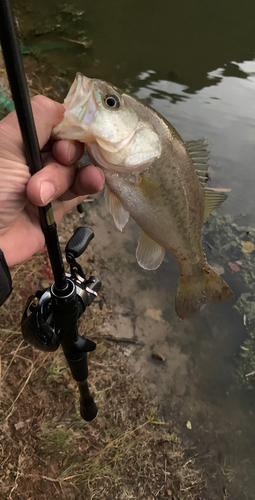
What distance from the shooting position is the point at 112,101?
1214 millimetres

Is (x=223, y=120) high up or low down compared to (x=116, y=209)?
down

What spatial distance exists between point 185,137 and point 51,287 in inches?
173

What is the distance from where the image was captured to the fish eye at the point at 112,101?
1204 mm

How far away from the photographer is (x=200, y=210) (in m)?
1.66

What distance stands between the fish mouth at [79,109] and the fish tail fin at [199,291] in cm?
112

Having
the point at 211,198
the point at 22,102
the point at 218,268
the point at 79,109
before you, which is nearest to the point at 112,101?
the point at 79,109

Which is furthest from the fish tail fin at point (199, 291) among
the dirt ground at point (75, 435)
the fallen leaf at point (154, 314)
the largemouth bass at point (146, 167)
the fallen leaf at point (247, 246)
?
the fallen leaf at point (247, 246)

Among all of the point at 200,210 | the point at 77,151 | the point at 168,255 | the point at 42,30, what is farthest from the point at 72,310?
the point at 42,30

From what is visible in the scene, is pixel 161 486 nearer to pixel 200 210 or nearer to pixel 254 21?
pixel 200 210

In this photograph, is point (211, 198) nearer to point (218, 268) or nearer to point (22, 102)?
point (22, 102)

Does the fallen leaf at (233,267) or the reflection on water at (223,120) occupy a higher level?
the reflection on water at (223,120)

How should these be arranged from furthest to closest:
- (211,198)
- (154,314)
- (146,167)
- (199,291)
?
(154,314), (199,291), (211,198), (146,167)

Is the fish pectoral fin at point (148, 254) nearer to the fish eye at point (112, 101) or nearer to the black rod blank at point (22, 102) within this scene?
the black rod blank at point (22, 102)

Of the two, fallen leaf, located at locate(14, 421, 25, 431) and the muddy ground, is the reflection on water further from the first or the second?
fallen leaf, located at locate(14, 421, 25, 431)
